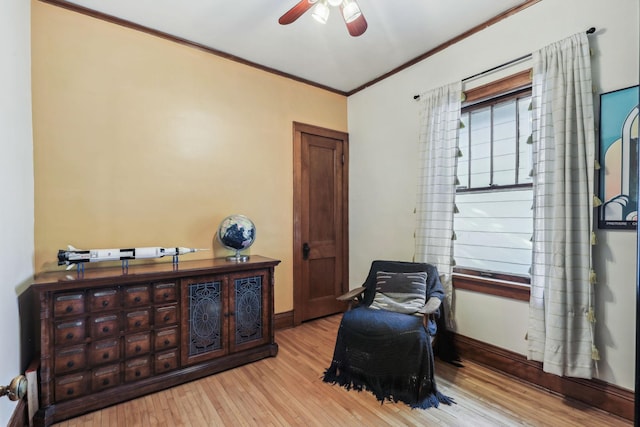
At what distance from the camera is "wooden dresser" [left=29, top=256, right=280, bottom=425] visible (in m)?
1.90

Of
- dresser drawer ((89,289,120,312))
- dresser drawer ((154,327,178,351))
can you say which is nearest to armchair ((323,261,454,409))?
dresser drawer ((154,327,178,351))

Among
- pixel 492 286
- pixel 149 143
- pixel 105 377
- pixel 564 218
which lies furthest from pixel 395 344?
pixel 149 143

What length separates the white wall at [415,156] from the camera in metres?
1.89

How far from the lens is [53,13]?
2.29 m

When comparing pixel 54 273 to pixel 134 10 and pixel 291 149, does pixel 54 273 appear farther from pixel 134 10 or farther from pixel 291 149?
pixel 291 149

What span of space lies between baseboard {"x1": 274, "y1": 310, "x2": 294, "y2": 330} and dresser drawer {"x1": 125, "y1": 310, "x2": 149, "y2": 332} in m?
1.49

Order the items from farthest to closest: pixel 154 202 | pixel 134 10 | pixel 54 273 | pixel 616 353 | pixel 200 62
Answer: pixel 200 62
pixel 154 202
pixel 134 10
pixel 54 273
pixel 616 353

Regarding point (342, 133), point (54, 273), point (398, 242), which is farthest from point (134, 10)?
point (398, 242)

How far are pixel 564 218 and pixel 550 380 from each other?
1.18 m

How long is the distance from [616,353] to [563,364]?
301 millimetres

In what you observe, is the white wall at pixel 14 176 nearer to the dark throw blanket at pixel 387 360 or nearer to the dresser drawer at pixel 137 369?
the dresser drawer at pixel 137 369

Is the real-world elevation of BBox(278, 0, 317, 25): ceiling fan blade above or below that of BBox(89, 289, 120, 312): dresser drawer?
above

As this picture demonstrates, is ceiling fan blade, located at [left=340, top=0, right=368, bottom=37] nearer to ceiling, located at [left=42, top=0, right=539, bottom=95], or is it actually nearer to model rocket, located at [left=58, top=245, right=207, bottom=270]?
ceiling, located at [left=42, top=0, right=539, bottom=95]

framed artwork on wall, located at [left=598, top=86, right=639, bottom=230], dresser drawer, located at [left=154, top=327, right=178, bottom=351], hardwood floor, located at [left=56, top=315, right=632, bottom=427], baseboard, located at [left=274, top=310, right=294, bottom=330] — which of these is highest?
framed artwork on wall, located at [left=598, top=86, right=639, bottom=230]
